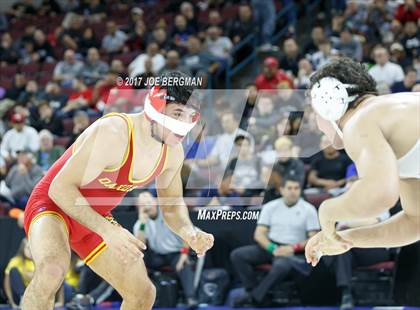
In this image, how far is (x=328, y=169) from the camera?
8.98m

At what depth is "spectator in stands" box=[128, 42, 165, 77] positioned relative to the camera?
1268 centimetres

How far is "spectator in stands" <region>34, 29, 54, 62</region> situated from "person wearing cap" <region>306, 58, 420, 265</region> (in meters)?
11.8

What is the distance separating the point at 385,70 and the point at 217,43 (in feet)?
11.3

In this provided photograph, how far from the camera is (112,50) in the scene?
48.1ft

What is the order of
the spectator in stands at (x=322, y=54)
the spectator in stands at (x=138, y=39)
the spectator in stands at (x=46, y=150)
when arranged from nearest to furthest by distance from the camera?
the spectator in stands at (x=46, y=150) → the spectator in stands at (x=322, y=54) → the spectator in stands at (x=138, y=39)

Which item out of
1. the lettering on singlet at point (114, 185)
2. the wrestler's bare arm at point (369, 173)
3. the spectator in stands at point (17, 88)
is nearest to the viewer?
the wrestler's bare arm at point (369, 173)

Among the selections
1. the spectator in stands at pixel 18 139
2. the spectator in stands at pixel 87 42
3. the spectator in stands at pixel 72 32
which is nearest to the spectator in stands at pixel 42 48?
the spectator in stands at pixel 72 32

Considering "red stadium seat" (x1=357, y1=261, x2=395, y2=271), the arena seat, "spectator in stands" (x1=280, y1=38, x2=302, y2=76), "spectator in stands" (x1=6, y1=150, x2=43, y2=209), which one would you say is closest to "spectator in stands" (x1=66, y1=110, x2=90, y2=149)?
"spectator in stands" (x1=6, y1=150, x2=43, y2=209)

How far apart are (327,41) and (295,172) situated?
144 inches

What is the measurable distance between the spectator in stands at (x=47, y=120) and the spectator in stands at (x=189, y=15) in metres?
3.15

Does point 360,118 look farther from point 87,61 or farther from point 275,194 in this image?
point 87,61

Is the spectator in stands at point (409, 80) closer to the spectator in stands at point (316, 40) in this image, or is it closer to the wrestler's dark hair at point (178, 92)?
the spectator in stands at point (316, 40)

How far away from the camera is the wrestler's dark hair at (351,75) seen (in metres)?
3.93

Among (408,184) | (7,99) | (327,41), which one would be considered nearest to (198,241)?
(408,184)
